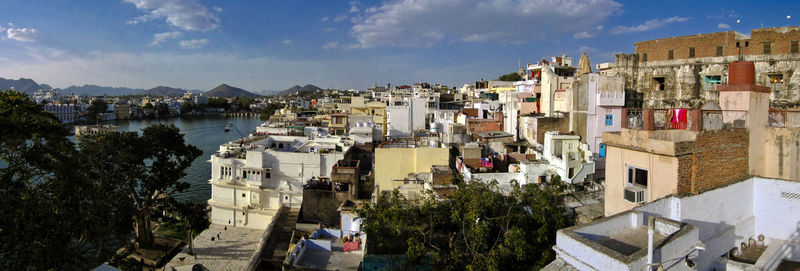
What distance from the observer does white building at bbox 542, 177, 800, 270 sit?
179 inches

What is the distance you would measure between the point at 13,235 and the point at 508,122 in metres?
19.8

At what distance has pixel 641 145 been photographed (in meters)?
6.62

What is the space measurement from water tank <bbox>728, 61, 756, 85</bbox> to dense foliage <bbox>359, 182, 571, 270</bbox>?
3732mm

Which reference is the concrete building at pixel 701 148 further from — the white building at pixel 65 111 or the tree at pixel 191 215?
the white building at pixel 65 111

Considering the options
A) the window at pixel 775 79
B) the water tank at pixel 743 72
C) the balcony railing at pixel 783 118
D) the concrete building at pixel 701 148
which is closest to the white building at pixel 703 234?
the concrete building at pixel 701 148

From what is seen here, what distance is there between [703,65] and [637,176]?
15.0m

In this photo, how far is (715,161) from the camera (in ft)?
21.8

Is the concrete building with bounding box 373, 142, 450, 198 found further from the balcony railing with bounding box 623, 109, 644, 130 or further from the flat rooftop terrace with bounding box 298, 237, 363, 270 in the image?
A: the balcony railing with bounding box 623, 109, 644, 130

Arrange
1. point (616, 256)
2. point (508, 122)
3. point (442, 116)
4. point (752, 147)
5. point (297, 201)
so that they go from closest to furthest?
point (616, 256) < point (752, 147) < point (297, 201) < point (508, 122) < point (442, 116)

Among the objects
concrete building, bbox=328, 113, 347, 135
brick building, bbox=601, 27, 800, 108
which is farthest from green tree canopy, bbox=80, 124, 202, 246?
brick building, bbox=601, 27, 800, 108

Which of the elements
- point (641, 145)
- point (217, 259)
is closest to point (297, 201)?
point (217, 259)

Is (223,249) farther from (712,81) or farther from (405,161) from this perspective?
(712,81)

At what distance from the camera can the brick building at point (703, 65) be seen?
15641mm

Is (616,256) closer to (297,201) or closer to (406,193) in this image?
(406,193)
